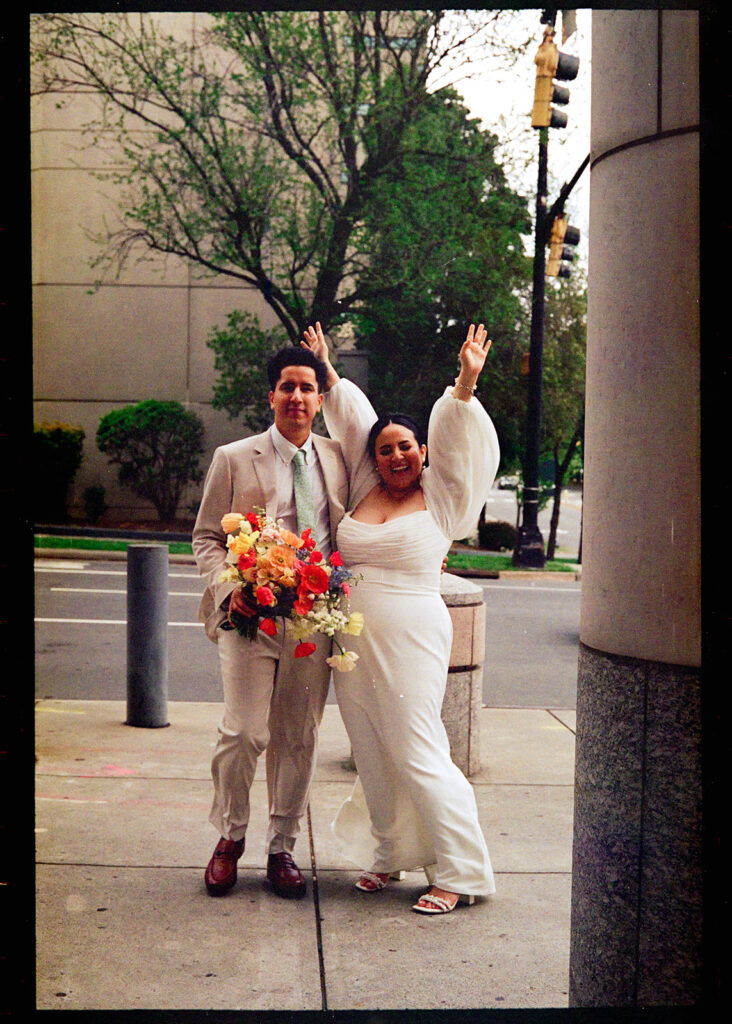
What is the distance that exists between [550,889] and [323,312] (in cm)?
1650

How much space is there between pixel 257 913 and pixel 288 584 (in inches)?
49.7

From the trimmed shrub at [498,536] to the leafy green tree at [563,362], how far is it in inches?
41.2

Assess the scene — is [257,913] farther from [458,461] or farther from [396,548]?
[458,461]

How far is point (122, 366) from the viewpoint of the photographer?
68.6 feet

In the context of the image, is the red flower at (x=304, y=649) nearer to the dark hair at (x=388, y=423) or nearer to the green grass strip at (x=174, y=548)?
the dark hair at (x=388, y=423)

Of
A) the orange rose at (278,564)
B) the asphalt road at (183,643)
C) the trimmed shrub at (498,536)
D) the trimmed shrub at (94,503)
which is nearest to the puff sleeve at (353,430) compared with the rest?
the orange rose at (278,564)

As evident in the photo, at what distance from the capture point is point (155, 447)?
66.2 feet

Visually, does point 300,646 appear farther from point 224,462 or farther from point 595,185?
point 595,185

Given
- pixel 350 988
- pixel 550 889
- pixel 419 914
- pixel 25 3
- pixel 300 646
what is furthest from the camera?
pixel 550 889

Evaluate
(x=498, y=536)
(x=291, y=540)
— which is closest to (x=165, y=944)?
(x=291, y=540)

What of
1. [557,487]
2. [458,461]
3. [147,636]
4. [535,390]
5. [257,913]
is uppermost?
[535,390]

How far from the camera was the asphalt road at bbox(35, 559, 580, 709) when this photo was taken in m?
8.41

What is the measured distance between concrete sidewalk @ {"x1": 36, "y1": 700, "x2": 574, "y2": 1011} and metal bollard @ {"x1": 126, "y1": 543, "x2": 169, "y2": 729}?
2.28 feet

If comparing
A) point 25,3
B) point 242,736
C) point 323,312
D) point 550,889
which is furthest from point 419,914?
point 323,312
